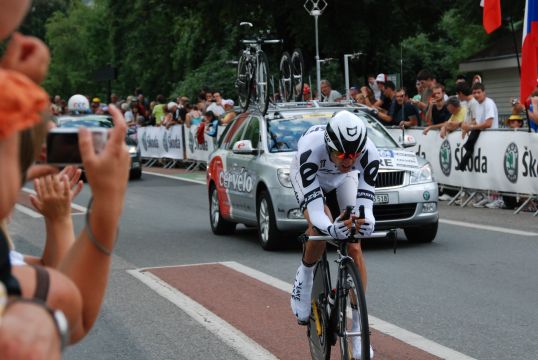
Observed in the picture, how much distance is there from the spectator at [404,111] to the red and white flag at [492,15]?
6.18 ft

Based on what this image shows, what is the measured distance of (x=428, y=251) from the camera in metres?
12.7

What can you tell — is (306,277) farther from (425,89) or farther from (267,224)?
(425,89)

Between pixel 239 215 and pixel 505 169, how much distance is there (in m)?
4.57

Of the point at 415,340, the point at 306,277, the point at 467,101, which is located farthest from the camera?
the point at 467,101

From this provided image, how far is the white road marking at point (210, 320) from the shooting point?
7.48 metres

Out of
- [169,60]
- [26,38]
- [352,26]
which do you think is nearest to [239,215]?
[26,38]

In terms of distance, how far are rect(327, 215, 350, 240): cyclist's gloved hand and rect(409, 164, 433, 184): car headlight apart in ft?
23.4

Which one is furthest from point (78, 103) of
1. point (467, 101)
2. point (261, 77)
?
point (467, 101)

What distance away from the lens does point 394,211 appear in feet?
42.6

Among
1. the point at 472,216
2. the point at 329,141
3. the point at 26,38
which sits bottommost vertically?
the point at 472,216

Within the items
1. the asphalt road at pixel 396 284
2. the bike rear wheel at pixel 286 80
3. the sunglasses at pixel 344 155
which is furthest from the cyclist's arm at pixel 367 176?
the bike rear wheel at pixel 286 80

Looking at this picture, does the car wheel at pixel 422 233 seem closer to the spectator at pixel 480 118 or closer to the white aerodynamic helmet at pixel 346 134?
the spectator at pixel 480 118

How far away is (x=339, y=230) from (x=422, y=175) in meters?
7.40

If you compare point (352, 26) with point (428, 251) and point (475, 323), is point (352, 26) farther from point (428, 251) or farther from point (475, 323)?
point (475, 323)
